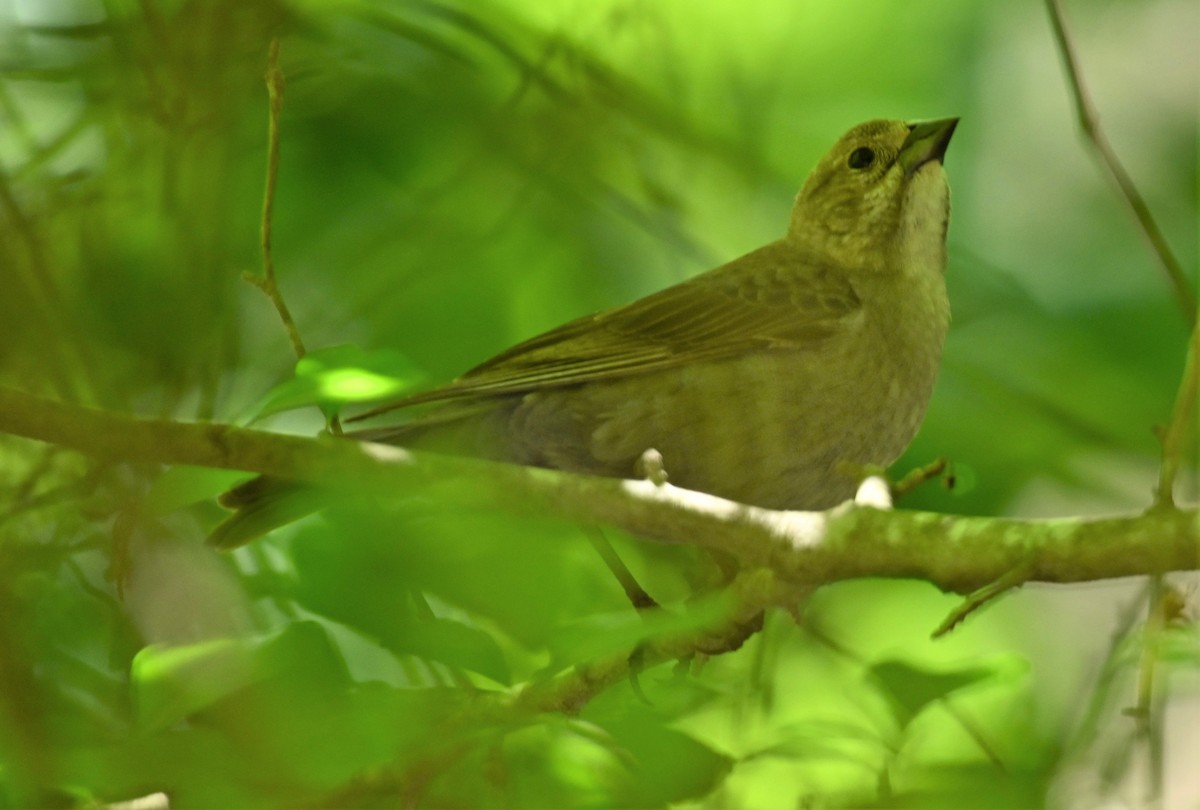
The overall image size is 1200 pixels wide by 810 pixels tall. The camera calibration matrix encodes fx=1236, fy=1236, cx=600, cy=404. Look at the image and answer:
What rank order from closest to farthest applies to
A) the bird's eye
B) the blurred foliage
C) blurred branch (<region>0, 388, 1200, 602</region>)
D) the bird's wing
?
blurred branch (<region>0, 388, 1200, 602</region>) < the blurred foliage < the bird's wing < the bird's eye

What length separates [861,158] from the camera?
1.62 meters

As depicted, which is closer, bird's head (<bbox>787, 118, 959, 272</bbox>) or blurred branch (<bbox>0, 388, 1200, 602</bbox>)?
blurred branch (<bbox>0, 388, 1200, 602</bbox>)

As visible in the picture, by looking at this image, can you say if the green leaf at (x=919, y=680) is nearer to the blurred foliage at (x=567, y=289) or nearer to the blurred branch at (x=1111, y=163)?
the blurred foliage at (x=567, y=289)

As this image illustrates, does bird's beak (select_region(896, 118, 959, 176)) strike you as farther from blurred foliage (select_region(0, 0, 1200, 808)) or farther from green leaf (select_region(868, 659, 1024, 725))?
green leaf (select_region(868, 659, 1024, 725))

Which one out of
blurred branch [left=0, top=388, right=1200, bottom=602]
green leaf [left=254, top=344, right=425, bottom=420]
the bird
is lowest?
blurred branch [left=0, top=388, right=1200, bottom=602]

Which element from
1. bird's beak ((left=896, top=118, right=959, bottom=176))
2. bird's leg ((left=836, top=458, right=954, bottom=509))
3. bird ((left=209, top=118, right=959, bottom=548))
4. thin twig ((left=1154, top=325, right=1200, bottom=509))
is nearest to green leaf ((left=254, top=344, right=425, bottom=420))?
bird ((left=209, top=118, right=959, bottom=548))

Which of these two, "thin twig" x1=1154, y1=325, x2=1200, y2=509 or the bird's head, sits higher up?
the bird's head

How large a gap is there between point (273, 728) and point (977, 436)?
964mm

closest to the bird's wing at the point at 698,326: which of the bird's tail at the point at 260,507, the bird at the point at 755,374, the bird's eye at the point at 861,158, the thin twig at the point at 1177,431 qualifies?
the bird at the point at 755,374

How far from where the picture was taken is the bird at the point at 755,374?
1.48 m

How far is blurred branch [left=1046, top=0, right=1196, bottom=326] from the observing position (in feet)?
4.02

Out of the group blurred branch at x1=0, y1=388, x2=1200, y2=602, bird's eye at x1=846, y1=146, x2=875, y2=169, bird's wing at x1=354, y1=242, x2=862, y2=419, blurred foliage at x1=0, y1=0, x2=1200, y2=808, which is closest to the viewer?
blurred branch at x1=0, y1=388, x2=1200, y2=602

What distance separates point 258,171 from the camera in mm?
1574

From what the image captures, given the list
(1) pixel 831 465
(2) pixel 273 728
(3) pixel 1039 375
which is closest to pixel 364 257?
(1) pixel 831 465
